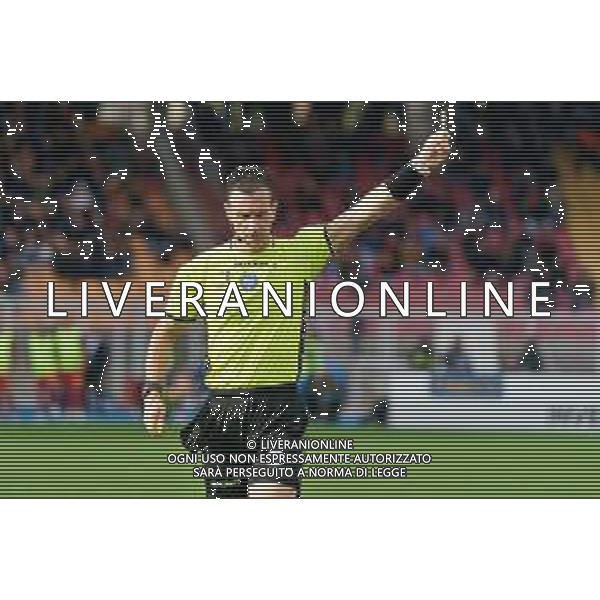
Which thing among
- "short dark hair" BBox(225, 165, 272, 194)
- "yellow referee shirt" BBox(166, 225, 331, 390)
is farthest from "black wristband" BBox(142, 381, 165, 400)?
"short dark hair" BBox(225, 165, 272, 194)

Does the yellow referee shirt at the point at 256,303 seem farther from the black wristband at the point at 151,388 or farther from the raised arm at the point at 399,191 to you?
the black wristband at the point at 151,388

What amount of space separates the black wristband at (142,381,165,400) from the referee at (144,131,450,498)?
22 cm

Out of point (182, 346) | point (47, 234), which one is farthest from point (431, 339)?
point (47, 234)

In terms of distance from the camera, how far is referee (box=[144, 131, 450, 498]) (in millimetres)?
14688

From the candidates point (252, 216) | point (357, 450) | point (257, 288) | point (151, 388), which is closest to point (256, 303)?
point (257, 288)

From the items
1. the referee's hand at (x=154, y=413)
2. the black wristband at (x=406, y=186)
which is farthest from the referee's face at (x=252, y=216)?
the referee's hand at (x=154, y=413)

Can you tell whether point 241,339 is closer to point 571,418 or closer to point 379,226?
point 379,226

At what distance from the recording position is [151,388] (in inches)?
581

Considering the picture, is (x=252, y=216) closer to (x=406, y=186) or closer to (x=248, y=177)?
(x=248, y=177)

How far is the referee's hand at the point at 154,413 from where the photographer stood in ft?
48.4

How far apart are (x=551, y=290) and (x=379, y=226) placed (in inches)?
43.2

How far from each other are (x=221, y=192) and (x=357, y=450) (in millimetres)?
1739

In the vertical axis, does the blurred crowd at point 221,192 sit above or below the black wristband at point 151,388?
above
